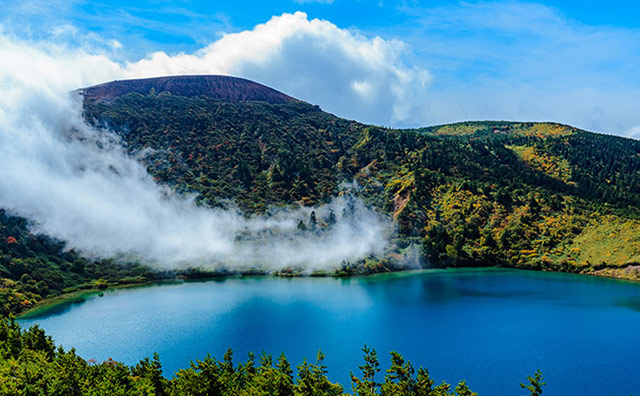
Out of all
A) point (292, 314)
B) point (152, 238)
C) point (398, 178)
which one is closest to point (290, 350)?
point (292, 314)

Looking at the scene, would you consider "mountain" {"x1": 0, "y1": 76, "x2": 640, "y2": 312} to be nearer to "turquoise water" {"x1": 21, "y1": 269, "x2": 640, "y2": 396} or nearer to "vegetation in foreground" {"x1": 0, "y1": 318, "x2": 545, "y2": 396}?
"turquoise water" {"x1": 21, "y1": 269, "x2": 640, "y2": 396}

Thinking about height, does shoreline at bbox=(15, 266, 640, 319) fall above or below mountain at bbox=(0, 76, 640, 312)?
below

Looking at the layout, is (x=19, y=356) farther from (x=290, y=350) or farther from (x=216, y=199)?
(x=216, y=199)

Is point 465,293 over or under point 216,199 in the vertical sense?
under

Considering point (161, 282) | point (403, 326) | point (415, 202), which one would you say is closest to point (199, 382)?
point (403, 326)

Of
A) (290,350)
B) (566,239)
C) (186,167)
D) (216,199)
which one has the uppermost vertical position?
(186,167)

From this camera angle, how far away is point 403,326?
72500 mm

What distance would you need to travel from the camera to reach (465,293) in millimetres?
98438

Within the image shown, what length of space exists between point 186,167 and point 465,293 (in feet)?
408

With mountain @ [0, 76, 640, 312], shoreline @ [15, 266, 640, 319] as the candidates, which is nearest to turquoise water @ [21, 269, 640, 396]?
shoreline @ [15, 266, 640, 319]

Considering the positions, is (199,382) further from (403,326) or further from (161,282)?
(161,282)

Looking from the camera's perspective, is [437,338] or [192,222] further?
[192,222]

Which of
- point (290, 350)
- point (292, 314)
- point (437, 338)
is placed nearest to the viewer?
point (290, 350)

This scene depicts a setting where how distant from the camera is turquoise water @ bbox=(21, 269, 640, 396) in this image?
180 ft
